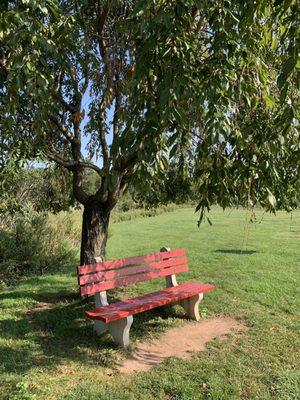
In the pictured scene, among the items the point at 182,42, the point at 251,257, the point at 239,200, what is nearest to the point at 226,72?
the point at 182,42

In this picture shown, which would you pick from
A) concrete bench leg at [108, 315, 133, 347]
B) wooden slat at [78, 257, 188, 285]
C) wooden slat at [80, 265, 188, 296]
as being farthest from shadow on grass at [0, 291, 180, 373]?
wooden slat at [78, 257, 188, 285]

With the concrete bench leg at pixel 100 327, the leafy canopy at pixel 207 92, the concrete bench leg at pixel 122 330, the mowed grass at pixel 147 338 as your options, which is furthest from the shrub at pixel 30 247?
the leafy canopy at pixel 207 92

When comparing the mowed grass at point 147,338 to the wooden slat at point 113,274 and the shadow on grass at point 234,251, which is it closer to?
the wooden slat at point 113,274

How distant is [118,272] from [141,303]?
0.65m

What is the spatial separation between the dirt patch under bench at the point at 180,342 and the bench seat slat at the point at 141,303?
1.36 ft

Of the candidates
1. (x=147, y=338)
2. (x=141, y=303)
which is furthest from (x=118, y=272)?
(x=147, y=338)

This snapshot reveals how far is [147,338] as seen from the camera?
514 cm

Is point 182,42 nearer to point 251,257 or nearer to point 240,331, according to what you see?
point 240,331

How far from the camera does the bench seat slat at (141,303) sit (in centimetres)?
461

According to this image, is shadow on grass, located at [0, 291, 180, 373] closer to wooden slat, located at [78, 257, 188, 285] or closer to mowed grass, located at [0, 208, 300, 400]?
mowed grass, located at [0, 208, 300, 400]

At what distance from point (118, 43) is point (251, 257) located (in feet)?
25.4

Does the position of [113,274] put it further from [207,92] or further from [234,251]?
[234,251]

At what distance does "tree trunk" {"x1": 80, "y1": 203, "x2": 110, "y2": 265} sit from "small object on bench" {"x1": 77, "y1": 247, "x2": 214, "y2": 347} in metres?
0.83

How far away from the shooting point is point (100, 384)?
3.95 metres
